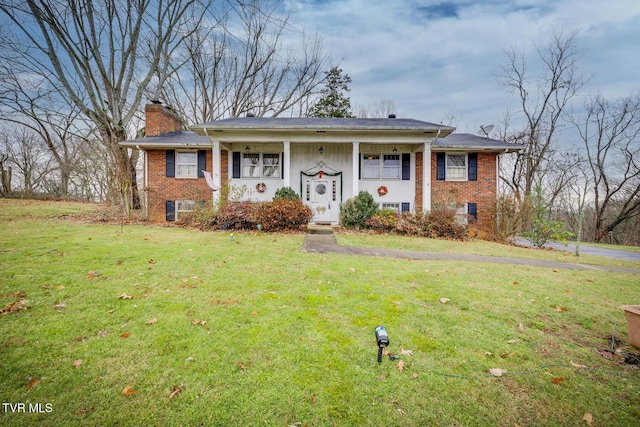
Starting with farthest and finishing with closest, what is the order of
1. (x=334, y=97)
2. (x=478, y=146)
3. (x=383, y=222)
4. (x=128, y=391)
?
1. (x=334, y=97)
2. (x=478, y=146)
3. (x=383, y=222)
4. (x=128, y=391)

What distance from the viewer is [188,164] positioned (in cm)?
1253

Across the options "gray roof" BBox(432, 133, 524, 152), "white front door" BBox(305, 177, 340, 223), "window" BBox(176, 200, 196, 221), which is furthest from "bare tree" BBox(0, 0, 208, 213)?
"gray roof" BBox(432, 133, 524, 152)

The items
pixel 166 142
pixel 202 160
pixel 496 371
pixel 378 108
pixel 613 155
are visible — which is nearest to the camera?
pixel 496 371

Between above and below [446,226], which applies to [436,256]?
below

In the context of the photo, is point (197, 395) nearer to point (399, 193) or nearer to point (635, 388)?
point (635, 388)

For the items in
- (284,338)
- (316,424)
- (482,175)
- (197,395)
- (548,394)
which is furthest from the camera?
(482,175)

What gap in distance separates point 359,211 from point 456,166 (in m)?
6.15

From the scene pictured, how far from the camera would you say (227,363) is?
7.30 feet

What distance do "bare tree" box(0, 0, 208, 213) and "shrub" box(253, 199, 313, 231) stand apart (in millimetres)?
7080

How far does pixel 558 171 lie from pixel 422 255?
2159cm

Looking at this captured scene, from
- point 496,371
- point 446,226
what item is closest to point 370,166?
point 446,226

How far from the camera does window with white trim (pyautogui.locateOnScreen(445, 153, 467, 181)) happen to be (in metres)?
12.8

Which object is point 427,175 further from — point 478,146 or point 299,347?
point 299,347

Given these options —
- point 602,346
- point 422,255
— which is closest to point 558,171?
point 422,255
